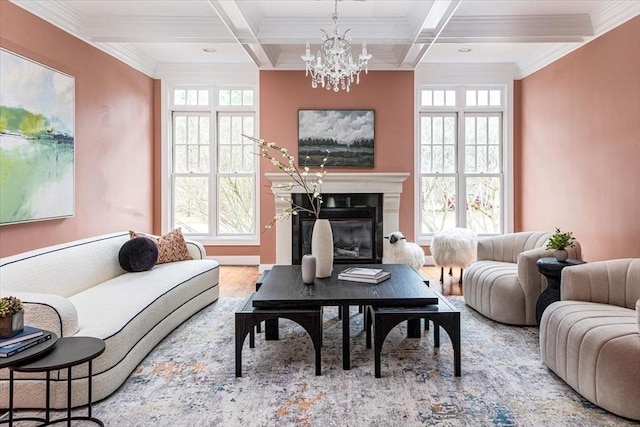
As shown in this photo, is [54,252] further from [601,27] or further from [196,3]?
[601,27]

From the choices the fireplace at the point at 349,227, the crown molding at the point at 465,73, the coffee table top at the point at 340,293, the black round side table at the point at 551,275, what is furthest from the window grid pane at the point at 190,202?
the black round side table at the point at 551,275

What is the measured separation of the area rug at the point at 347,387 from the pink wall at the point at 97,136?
1880mm

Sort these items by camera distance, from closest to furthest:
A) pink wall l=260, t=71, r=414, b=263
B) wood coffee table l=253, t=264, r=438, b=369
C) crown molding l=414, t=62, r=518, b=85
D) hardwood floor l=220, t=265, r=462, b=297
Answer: wood coffee table l=253, t=264, r=438, b=369
hardwood floor l=220, t=265, r=462, b=297
pink wall l=260, t=71, r=414, b=263
crown molding l=414, t=62, r=518, b=85

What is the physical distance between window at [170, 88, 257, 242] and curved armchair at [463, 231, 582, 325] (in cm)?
349

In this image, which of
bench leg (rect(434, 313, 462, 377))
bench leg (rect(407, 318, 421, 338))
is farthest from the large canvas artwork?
bench leg (rect(434, 313, 462, 377))

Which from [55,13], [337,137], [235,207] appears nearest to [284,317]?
[55,13]

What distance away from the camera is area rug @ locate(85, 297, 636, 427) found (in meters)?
2.24

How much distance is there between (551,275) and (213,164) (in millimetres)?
4724

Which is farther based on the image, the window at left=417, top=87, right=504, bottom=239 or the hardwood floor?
the window at left=417, top=87, right=504, bottom=239

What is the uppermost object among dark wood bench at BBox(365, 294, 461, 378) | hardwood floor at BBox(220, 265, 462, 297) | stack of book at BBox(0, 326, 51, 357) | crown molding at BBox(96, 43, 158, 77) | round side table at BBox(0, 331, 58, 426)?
crown molding at BBox(96, 43, 158, 77)

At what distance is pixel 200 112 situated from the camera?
651 cm

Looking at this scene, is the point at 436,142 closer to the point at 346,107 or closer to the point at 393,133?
the point at 393,133

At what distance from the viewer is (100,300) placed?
120 inches

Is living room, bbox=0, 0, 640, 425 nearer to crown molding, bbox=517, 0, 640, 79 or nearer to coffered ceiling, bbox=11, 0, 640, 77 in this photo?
crown molding, bbox=517, 0, 640, 79
